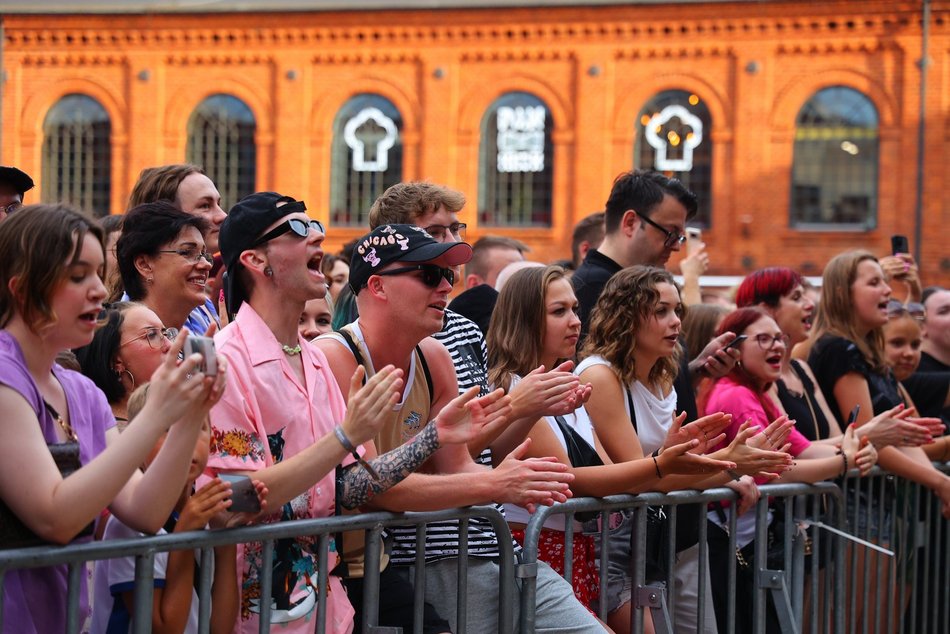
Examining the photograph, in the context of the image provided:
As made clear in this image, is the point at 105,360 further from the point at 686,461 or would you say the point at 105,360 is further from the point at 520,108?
the point at 520,108

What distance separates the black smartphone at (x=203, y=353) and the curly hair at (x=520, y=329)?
217 centimetres

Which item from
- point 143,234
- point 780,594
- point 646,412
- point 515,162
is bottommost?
point 780,594

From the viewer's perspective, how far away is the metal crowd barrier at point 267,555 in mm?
3461

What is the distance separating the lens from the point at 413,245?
180 inches

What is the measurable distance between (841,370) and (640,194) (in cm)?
161

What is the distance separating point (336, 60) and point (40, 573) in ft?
96.9

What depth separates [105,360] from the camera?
462 cm

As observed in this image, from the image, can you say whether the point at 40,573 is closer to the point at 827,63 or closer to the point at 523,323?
the point at 523,323

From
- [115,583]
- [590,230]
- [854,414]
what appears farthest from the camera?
[590,230]

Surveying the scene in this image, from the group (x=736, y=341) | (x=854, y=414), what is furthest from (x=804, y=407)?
(x=736, y=341)

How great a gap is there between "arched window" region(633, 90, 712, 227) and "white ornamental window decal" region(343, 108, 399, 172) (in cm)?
601

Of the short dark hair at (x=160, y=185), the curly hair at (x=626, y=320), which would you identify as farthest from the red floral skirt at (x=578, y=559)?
the short dark hair at (x=160, y=185)

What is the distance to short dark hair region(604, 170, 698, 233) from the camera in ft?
22.6

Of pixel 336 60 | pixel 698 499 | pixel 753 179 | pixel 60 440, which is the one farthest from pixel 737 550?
pixel 336 60
